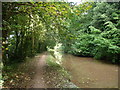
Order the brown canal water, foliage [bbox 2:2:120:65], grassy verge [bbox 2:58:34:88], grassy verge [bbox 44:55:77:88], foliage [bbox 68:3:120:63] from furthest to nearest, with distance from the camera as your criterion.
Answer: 1. foliage [bbox 68:3:120:63]
2. the brown canal water
3. grassy verge [bbox 44:55:77:88]
4. grassy verge [bbox 2:58:34:88]
5. foliage [bbox 2:2:120:65]

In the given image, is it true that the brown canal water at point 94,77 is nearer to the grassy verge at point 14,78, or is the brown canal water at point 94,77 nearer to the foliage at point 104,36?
the foliage at point 104,36

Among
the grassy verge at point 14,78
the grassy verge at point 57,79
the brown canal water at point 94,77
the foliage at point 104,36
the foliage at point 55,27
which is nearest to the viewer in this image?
the foliage at point 55,27

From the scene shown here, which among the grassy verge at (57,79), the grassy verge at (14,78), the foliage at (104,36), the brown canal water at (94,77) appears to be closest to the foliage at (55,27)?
the foliage at (104,36)

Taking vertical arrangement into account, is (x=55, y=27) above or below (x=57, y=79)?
above

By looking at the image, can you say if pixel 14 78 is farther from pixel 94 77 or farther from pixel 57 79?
pixel 94 77

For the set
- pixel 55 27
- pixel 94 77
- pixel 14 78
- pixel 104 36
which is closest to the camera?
pixel 55 27

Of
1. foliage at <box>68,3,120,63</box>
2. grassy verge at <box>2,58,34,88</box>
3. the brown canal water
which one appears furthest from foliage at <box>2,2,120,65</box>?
the brown canal water

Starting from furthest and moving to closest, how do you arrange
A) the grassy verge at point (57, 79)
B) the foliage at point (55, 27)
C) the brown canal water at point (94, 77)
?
the brown canal water at point (94, 77), the grassy verge at point (57, 79), the foliage at point (55, 27)

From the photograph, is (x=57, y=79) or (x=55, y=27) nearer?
(x=55, y=27)

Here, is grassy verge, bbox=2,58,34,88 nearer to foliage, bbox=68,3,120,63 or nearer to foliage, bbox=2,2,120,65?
foliage, bbox=2,2,120,65

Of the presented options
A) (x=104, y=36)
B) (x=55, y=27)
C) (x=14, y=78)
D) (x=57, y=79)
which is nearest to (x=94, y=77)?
(x=57, y=79)

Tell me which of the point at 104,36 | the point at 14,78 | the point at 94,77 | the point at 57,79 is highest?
the point at 104,36

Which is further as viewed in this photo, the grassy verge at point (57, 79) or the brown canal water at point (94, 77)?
the brown canal water at point (94, 77)

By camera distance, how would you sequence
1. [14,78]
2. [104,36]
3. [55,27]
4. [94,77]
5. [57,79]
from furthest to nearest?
[104,36] → [94,77] → [57,79] → [14,78] → [55,27]
